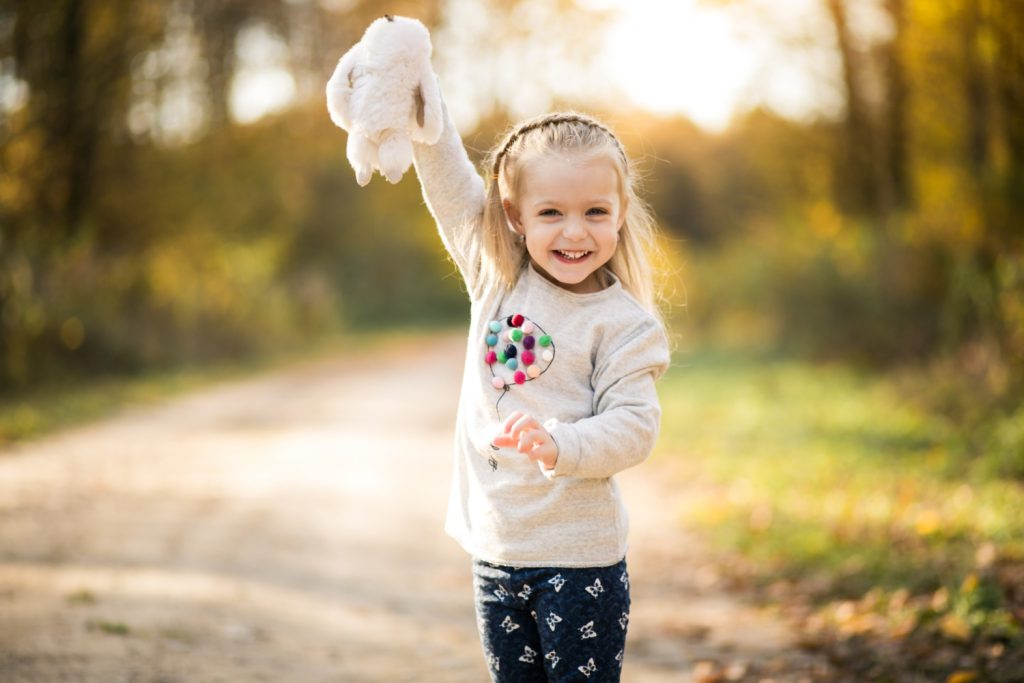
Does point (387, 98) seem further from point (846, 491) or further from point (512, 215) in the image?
point (846, 491)

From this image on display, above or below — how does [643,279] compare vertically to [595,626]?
above

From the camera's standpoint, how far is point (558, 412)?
2445 mm

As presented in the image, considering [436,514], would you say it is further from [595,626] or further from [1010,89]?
[1010,89]

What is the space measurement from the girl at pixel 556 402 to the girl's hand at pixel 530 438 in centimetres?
5

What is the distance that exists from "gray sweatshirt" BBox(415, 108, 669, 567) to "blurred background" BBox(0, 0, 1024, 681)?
1.50 ft

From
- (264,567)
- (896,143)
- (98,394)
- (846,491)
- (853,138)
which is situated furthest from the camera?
(853,138)

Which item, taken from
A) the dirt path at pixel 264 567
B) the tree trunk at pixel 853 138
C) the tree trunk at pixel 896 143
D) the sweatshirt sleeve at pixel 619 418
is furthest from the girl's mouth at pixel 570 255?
the tree trunk at pixel 853 138

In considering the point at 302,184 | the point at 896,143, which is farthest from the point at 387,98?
the point at 302,184

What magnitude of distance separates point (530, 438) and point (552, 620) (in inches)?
20.0

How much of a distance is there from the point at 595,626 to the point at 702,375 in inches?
442

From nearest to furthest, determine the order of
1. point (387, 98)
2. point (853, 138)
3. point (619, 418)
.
Answer: 1. point (619, 418)
2. point (387, 98)
3. point (853, 138)

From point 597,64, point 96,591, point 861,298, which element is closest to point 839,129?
point 861,298

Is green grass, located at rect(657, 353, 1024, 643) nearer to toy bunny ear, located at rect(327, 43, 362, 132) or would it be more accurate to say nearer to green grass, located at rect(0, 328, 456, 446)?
toy bunny ear, located at rect(327, 43, 362, 132)

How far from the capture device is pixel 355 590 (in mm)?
4930
